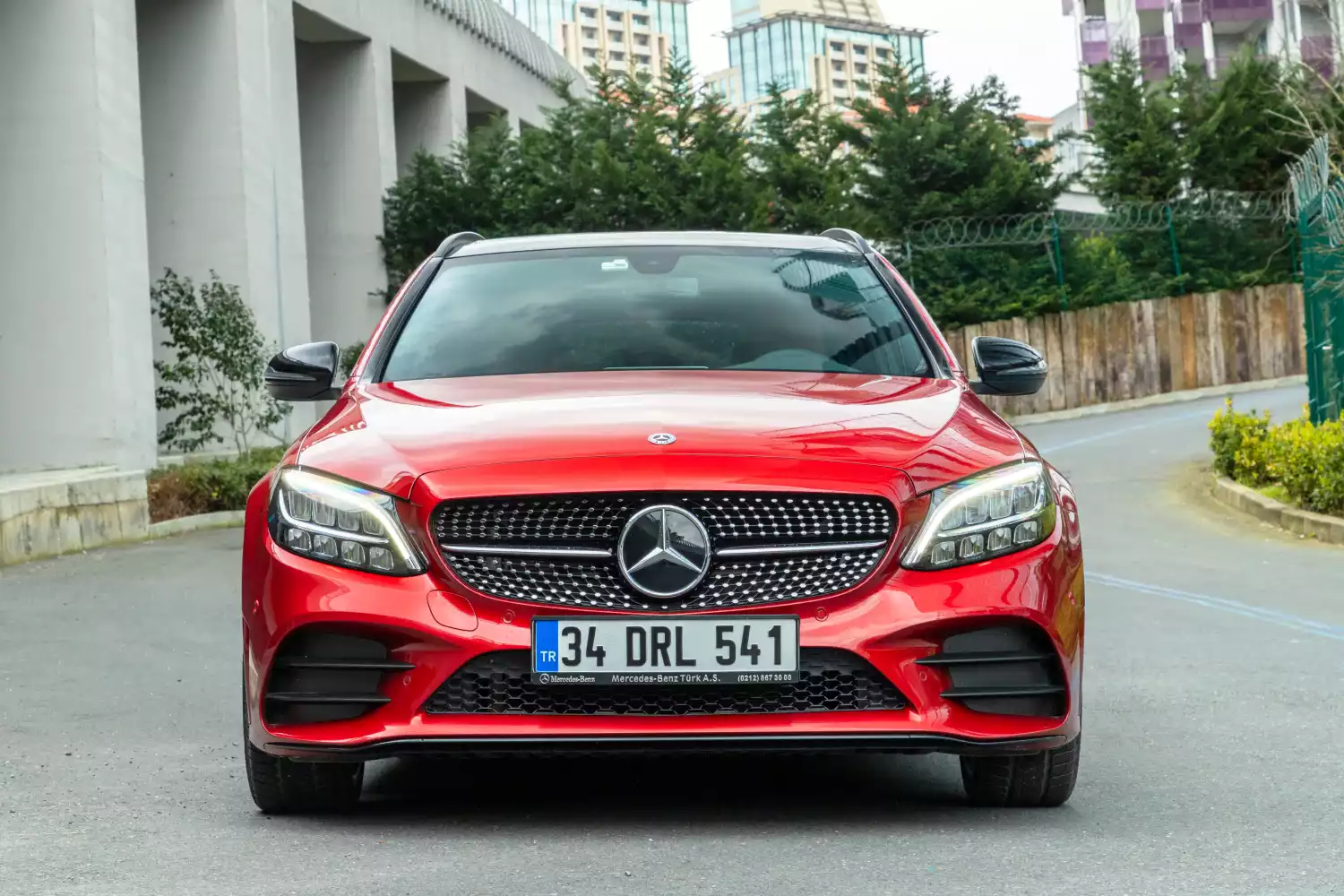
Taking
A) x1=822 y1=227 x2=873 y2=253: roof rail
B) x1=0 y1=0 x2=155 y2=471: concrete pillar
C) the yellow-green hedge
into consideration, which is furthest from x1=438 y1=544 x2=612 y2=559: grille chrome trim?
x1=0 y1=0 x2=155 y2=471: concrete pillar

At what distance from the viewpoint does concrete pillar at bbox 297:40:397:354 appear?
29.3 m

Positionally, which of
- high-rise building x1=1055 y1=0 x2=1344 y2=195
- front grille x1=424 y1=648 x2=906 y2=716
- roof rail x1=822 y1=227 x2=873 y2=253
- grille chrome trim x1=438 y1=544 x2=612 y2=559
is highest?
high-rise building x1=1055 y1=0 x2=1344 y2=195

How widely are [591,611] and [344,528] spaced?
615 millimetres

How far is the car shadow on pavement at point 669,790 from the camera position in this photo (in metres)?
5.07

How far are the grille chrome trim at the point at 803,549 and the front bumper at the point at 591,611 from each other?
0.22 ft

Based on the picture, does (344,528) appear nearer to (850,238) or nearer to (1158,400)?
(850,238)

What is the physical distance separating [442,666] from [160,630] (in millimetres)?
5894

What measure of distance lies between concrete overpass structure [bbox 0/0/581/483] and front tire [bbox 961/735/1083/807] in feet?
46.7

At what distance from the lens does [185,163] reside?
2289 centimetres

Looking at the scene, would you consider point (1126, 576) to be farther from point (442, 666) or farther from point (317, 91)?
point (317, 91)

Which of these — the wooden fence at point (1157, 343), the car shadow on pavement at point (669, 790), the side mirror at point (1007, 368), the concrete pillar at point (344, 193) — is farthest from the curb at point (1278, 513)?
the concrete pillar at point (344, 193)

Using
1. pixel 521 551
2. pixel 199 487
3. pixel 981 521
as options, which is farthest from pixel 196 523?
pixel 981 521

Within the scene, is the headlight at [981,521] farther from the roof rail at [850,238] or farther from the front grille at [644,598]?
the roof rail at [850,238]

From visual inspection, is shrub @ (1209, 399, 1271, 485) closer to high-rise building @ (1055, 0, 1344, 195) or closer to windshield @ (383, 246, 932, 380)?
windshield @ (383, 246, 932, 380)
